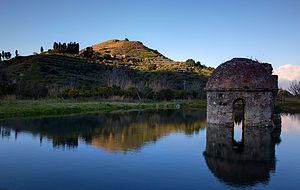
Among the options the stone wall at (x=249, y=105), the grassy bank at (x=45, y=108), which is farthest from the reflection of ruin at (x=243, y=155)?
the grassy bank at (x=45, y=108)

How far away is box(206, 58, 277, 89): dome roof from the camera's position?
1452cm

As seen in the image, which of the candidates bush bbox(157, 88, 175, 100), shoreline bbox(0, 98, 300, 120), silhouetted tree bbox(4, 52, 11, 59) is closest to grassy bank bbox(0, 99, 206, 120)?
shoreline bbox(0, 98, 300, 120)

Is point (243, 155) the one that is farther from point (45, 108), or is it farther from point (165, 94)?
point (165, 94)

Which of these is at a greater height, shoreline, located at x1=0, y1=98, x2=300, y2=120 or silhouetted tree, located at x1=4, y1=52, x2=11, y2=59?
silhouetted tree, located at x1=4, y1=52, x2=11, y2=59

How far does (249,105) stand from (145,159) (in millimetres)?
8231

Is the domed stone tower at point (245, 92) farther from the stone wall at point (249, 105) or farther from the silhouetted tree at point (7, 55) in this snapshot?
the silhouetted tree at point (7, 55)

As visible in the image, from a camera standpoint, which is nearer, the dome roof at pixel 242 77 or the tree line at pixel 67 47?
the dome roof at pixel 242 77

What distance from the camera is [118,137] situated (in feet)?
43.8

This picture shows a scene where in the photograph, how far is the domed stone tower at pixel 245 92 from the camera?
14.5 metres

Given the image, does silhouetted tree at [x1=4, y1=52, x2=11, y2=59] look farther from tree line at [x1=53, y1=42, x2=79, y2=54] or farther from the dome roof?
the dome roof

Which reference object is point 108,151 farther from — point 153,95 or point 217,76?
point 153,95

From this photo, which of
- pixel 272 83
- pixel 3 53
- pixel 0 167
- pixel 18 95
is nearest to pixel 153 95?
pixel 18 95

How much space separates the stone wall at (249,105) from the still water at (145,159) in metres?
0.78

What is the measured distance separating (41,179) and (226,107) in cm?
1122
